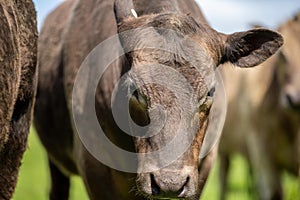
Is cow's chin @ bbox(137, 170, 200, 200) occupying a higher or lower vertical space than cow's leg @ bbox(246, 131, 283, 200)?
higher

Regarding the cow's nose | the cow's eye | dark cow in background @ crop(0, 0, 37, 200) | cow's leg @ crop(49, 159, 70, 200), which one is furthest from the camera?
cow's leg @ crop(49, 159, 70, 200)

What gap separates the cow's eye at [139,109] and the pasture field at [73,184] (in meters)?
4.75

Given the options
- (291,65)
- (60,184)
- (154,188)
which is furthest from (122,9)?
(291,65)

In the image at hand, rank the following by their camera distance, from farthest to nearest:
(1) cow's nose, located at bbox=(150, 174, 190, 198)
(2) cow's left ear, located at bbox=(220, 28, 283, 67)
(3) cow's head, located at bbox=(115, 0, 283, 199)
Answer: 1. (2) cow's left ear, located at bbox=(220, 28, 283, 67)
2. (3) cow's head, located at bbox=(115, 0, 283, 199)
3. (1) cow's nose, located at bbox=(150, 174, 190, 198)

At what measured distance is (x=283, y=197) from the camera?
11742mm

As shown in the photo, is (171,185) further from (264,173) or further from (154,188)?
(264,173)

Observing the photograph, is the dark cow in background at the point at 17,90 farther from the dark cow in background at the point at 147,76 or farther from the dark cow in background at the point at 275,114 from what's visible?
the dark cow in background at the point at 275,114

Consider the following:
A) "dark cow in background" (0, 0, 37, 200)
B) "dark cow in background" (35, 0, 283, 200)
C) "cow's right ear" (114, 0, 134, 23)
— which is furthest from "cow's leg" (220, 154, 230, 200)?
"cow's right ear" (114, 0, 134, 23)

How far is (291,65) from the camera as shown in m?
11.6

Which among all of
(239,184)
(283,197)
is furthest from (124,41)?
(239,184)

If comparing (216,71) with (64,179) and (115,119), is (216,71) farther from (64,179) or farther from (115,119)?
(64,179)

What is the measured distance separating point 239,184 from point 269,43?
12.2m

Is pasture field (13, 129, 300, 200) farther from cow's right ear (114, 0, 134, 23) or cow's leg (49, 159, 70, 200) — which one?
cow's right ear (114, 0, 134, 23)

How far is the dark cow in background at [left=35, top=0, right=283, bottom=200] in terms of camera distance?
5918 millimetres
